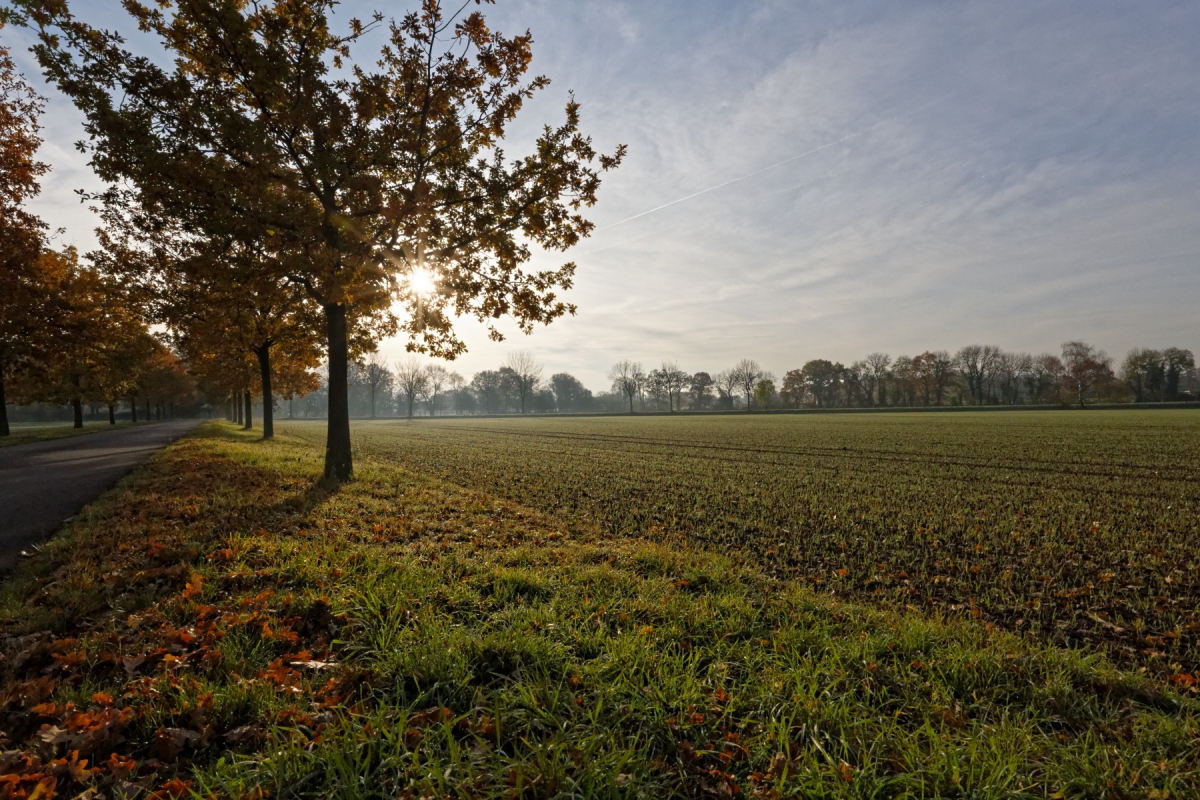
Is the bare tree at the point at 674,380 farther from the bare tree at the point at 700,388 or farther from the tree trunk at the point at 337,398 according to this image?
the tree trunk at the point at 337,398

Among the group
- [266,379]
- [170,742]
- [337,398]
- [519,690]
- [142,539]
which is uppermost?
[266,379]

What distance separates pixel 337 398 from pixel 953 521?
1344 centimetres

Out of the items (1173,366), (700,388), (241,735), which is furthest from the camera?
(700,388)

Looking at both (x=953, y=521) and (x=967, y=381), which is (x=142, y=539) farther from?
(x=967, y=381)

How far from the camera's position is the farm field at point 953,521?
18.3 ft

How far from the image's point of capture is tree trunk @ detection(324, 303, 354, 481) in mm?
11367

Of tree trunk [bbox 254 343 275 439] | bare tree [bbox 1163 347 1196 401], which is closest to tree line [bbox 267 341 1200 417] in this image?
bare tree [bbox 1163 347 1196 401]

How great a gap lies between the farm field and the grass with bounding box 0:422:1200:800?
106cm

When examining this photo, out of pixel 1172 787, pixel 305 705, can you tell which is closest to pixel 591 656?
pixel 305 705

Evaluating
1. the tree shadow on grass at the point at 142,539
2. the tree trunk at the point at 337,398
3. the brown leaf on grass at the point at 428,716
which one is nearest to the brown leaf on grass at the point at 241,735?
the brown leaf on grass at the point at 428,716

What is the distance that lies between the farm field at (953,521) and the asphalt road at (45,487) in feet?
24.2

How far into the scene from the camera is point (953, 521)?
30.5 feet

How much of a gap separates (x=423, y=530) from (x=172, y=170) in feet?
24.2

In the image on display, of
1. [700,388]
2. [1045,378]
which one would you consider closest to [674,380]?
[700,388]
